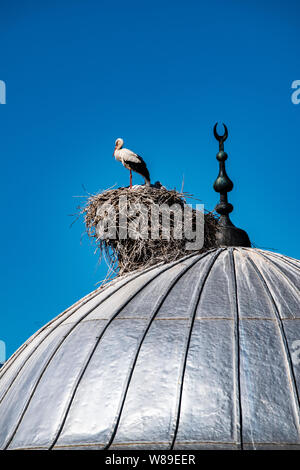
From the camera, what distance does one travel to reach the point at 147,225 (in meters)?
11.5

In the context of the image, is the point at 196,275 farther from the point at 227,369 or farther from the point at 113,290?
the point at 227,369

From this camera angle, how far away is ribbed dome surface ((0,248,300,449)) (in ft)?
25.7

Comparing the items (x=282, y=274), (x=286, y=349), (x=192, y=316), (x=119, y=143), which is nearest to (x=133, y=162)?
(x=119, y=143)

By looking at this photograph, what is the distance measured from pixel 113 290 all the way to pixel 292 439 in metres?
4.04

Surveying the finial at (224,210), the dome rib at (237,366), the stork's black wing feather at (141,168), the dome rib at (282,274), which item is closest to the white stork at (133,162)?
the stork's black wing feather at (141,168)

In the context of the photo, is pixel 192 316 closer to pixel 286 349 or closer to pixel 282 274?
pixel 286 349

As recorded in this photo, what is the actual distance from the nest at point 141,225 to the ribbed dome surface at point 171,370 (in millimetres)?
963

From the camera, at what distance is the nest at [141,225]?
11.4 m

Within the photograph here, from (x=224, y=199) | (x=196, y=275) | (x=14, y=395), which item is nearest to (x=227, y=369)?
(x=196, y=275)

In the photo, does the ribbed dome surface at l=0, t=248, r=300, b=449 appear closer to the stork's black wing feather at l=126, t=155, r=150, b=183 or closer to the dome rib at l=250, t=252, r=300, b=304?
the dome rib at l=250, t=252, r=300, b=304

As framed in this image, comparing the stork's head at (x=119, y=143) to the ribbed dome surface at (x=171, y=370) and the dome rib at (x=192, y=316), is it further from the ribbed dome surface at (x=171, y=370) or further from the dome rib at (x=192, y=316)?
the ribbed dome surface at (x=171, y=370)

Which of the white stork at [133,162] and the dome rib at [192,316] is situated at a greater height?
the white stork at [133,162]

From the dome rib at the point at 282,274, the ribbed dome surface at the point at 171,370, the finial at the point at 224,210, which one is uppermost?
the finial at the point at 224,210

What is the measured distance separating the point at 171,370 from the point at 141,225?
3555 mm
